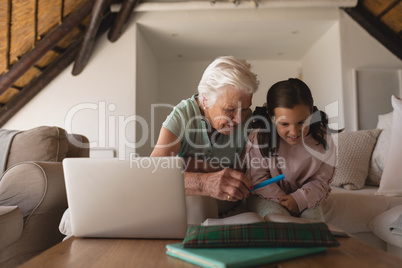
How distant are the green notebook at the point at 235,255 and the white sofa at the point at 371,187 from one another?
0.97 metres

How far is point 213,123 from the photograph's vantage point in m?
1.54

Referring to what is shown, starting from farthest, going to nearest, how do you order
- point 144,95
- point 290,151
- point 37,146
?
point 144,95 → point 37,146 → point 290,151

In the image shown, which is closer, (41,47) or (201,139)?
(201,139)

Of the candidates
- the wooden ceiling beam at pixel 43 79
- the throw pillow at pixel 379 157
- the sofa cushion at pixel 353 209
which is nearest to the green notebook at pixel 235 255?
the sofa cushion at pixel 353 209

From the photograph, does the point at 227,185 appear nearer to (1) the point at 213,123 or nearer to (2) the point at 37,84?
(1) the point at 213,123

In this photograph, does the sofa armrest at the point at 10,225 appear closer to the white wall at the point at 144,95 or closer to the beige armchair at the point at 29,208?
the beige armchair at the point at 29,208

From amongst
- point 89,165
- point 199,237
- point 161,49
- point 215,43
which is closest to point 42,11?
point 161,49

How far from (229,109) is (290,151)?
32 centimetres

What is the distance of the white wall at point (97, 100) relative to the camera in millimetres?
4520

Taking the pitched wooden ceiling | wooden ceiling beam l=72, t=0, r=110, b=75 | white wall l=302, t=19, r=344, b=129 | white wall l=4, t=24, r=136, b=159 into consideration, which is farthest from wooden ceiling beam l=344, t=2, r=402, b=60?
wooden ceiling beam l=72, t=0, r=110, b=75

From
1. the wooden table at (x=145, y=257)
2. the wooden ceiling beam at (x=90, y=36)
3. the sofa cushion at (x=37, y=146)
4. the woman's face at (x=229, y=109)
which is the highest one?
the wooden ceiling beam at (x=90, y=36)

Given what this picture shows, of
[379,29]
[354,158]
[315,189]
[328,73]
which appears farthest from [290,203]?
[379,29]

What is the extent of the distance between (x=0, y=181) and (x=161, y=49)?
160 inches

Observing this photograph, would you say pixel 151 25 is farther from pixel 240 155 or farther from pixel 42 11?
pixel 240 155
